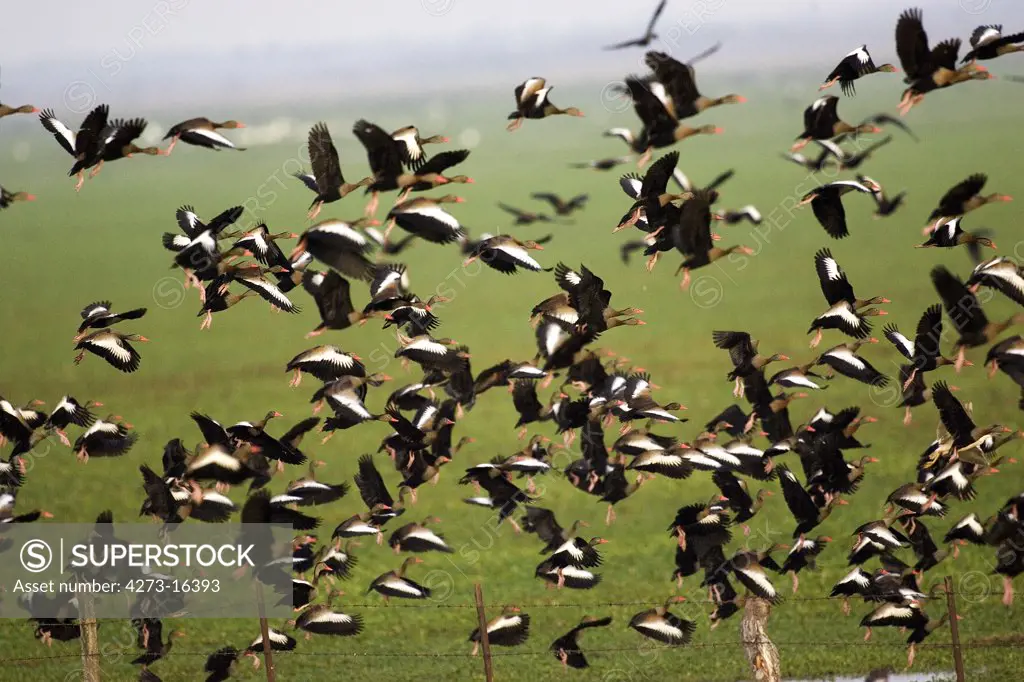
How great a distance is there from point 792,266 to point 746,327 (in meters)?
3.90

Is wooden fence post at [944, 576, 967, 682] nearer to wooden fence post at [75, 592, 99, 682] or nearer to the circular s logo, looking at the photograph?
wooden fence post at [75, 592, 99, 682]

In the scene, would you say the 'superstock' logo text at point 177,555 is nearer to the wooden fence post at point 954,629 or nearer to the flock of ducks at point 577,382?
the flock of ducks at point 577,382

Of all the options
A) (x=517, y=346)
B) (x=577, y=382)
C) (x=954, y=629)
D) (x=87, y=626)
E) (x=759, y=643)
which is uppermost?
(x=517, y=346)

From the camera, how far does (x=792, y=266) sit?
34.0 meters

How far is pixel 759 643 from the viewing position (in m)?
12.4

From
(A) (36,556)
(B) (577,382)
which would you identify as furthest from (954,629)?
(A) (36,556)

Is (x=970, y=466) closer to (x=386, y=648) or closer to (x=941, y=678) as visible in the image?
(x=941, y=678)

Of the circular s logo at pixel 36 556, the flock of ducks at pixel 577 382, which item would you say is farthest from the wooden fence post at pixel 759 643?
the circular s logo at pixel 36 556

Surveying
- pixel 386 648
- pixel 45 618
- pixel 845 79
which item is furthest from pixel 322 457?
pixel 845 79

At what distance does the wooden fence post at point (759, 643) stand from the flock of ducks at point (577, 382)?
0.20m

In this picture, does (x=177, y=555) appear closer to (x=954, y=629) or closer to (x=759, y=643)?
(x=759, y=643)

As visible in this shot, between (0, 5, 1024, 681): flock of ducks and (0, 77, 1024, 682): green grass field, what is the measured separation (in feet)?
4.29

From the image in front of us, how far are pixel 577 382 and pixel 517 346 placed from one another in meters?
16.7

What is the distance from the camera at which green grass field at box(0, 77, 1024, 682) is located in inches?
625
